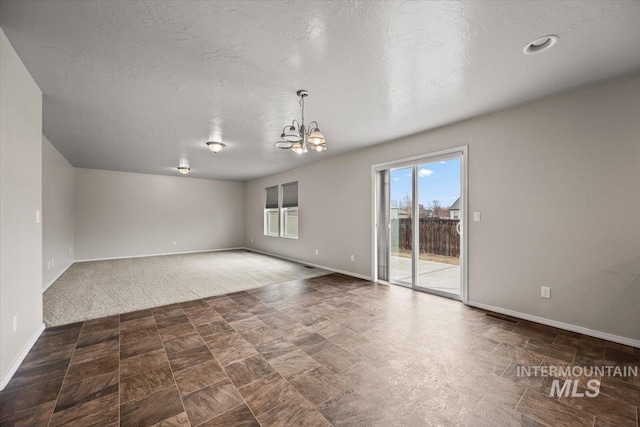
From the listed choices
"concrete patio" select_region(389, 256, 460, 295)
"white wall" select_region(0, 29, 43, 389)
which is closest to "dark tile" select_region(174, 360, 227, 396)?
"white wall" select_region(0, 29, 43, 389)

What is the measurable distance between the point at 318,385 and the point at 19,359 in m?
2.51

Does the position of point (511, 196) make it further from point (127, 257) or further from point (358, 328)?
point (127, 257)

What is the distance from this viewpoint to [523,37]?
194 centimetres

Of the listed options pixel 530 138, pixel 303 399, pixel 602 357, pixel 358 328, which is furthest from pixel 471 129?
pixel 303 399

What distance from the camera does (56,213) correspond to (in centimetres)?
525

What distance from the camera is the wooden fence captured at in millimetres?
3863

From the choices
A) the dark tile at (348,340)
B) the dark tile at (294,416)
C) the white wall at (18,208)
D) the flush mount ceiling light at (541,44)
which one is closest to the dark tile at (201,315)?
the white wall at (18,208)

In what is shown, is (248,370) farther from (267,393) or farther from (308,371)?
(308,371)

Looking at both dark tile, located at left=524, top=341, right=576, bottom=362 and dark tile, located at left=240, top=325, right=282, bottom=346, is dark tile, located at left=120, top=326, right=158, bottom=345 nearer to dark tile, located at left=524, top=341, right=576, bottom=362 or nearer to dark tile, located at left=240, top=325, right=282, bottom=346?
dark tile, located at left=240, top=325, right=282, bottom=346

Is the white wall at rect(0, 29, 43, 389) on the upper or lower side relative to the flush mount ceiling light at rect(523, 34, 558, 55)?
lower

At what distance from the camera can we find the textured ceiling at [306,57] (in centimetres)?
171

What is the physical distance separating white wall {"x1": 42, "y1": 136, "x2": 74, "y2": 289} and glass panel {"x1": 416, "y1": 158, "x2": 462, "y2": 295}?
6.31 m

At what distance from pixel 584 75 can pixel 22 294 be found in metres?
5.48

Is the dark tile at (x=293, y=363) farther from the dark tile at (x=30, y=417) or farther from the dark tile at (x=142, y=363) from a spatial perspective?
the dark tile at (x=30, y=417)
